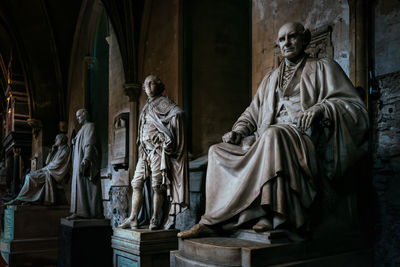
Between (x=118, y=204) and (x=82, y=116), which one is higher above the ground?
(x=82, y=116)

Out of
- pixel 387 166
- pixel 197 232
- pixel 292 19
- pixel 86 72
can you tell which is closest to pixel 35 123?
pixel 86 72

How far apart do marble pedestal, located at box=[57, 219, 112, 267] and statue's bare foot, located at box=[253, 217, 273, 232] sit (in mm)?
3471

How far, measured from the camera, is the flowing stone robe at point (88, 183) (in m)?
5.57

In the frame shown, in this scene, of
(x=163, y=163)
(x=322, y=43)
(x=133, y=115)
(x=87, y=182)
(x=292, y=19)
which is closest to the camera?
(x=322, y=43)

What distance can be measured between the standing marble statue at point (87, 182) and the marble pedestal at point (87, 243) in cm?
17

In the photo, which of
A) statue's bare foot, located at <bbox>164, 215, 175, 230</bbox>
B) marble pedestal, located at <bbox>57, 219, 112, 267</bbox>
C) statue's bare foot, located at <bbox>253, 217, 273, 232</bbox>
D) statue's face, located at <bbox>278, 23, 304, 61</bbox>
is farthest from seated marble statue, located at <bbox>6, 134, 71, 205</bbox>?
statue's bare foot, located at <bbox>253, 217, 273, 232</bbox>

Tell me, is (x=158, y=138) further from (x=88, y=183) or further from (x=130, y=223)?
(x=88, y=183)

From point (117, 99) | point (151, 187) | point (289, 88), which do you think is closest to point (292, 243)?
point (289, 88)

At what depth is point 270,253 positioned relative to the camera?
2357 millimetres

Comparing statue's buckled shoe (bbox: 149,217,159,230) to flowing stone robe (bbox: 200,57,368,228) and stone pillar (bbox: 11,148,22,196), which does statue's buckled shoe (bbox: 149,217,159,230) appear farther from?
stone pillar (bbox: 11,148,22,196)

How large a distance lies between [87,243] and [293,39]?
3.96 m

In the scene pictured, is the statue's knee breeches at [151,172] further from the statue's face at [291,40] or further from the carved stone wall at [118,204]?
the carved stone wall at [118,204]

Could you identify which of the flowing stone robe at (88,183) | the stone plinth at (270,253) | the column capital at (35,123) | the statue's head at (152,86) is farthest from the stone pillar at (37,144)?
the stone plinth at (270,253)

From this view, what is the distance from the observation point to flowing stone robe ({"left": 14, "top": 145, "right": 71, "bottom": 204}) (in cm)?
729
